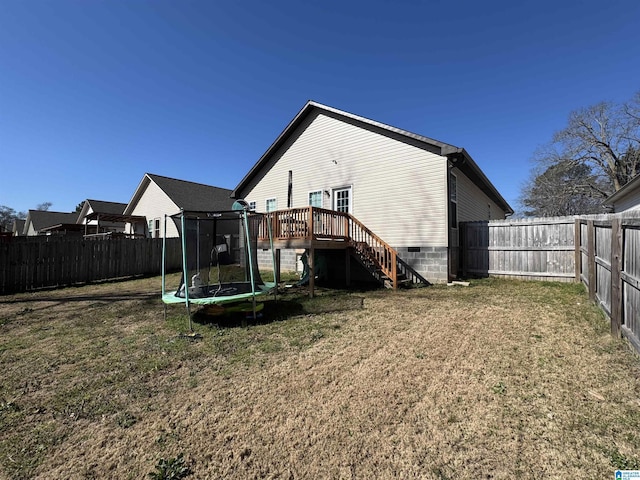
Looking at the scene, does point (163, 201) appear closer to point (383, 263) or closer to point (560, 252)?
point (383, 263)

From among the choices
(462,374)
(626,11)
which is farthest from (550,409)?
(626,11)

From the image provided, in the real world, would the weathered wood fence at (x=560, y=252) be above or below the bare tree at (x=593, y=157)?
below

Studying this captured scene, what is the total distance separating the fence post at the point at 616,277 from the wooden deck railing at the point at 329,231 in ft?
17.4

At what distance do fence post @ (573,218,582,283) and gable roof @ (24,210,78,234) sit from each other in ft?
152

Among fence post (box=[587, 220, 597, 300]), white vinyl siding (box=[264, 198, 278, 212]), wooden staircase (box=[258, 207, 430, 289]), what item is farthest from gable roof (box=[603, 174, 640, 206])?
white vinyl siding (box=[264, 198, 278, 212])

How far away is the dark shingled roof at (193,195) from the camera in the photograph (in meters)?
21.9

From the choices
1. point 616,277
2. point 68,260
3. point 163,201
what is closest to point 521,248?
point 616,277

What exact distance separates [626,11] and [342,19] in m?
9.47

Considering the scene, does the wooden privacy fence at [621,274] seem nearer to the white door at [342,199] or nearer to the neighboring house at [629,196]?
the white door at [342,199]

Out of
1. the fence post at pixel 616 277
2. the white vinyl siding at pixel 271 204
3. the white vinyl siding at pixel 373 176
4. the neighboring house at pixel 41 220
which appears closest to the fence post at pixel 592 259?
the fence post at pixel 616 277

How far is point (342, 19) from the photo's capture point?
10.6 meters

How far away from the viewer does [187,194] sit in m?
23.0

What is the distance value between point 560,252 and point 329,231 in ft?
25.0

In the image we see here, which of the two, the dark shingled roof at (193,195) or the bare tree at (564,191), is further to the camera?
the bare tree at (564,191)
